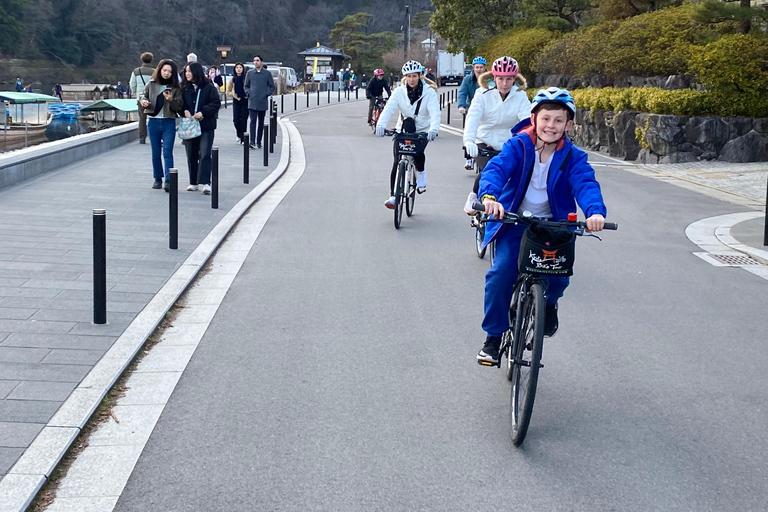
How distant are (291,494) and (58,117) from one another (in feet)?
117

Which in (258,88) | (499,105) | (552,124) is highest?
(258,88)

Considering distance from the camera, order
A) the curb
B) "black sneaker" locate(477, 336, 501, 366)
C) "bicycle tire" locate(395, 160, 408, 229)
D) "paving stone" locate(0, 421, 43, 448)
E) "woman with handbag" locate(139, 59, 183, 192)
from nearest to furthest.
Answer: the curb, "paving stone" locate(0, 421, 43, 448), "black sneaker" locate(477, 336, 501, 366), "bicycle tire" locate(395, 160, 408, 229), "woman with handbag" locate(139, 59, 183, 192)

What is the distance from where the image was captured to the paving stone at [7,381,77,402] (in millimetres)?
4898

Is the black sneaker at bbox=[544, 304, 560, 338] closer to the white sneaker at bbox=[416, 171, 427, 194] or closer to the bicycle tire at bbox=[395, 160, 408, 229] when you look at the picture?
the bicycle tire at bbox=[395, 160, 408, 229]

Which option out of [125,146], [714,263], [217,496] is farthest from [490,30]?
[217,496]

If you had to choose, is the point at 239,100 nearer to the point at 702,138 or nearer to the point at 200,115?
the point at 200,115

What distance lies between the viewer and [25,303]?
673 centimetres

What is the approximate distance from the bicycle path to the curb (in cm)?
21

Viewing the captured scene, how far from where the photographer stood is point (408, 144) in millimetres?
10875

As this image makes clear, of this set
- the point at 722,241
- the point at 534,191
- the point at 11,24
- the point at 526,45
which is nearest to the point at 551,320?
the point at 534,191

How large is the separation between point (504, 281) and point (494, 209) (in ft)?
2.14

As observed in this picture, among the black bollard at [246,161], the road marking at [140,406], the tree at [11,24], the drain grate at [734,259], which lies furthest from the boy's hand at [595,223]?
the tree at [11,24]

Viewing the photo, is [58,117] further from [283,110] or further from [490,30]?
[490,30]

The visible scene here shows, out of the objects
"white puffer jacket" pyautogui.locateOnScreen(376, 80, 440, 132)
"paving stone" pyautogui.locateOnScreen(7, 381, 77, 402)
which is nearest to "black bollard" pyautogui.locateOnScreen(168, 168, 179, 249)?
"white puffer jacket" pyautogui.locateOnScreen(376, 80, 440, 132)
